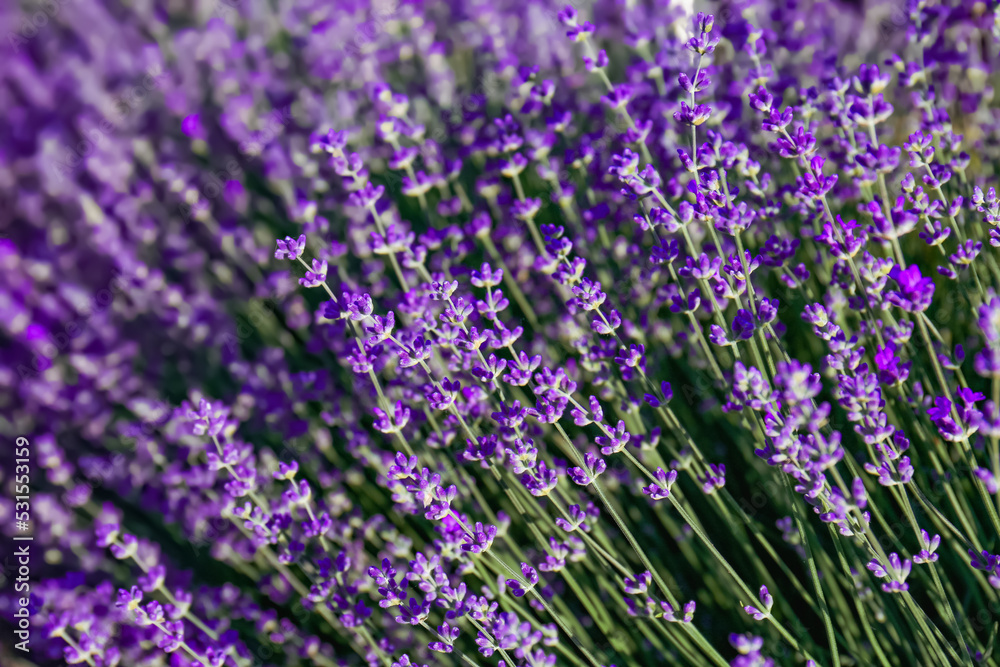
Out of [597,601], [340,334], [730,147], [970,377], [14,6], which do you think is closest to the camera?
[730,147]

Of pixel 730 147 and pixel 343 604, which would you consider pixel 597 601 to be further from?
pixel 730 147

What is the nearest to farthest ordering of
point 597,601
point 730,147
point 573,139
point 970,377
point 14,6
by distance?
1. point 730,147
2. point 597,601
3. point 970,377
4. point 573,139
5. point 14,6

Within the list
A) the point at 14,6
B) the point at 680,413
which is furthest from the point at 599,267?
the point at 14,6

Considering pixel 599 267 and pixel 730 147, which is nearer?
pixel 730 147

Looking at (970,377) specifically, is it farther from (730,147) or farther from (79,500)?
(79,500)

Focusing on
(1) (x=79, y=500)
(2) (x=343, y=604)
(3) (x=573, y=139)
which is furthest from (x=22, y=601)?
(3) (x=573, y=139)

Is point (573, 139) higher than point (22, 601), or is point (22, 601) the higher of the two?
point (573, 139)

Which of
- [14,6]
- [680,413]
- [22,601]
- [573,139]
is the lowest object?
[22,601]
